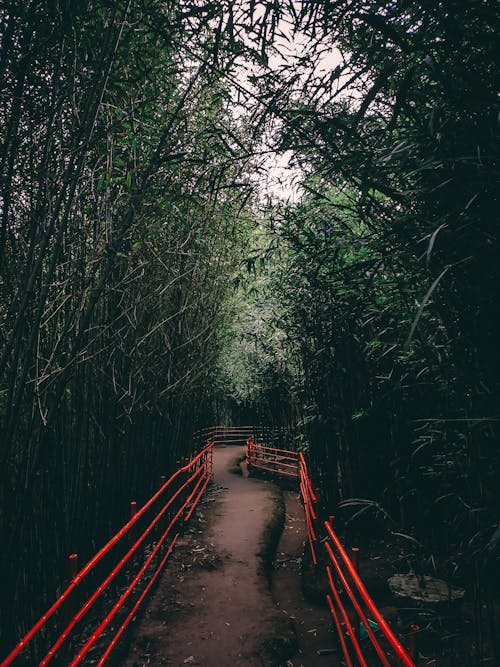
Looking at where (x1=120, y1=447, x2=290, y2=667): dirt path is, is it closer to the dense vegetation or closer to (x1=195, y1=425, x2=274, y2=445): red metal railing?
the dense vegetation

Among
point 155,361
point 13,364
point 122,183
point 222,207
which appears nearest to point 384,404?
point 155,361

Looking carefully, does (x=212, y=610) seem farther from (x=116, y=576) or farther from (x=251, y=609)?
(x=116, y=576)

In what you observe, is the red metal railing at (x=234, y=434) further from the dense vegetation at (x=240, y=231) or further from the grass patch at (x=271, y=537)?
the dense vegetation at (x=240, y=231)

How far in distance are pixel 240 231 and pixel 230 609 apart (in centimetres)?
388

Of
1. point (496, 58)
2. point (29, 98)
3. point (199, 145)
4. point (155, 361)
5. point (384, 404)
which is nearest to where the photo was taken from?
point (496, 58)

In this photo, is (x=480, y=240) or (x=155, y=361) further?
(x=155, y=361)

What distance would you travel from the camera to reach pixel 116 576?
3545 mm

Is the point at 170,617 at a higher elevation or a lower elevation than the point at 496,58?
lower

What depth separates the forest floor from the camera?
2766 mm

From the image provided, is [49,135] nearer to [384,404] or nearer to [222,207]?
[222,207]

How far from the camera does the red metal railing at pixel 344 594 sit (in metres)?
1.49

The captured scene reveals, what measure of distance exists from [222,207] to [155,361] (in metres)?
1.89

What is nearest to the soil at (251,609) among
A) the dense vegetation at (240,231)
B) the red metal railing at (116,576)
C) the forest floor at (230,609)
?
the forest floor at (230,609)

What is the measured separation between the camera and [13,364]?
6.06 feet
